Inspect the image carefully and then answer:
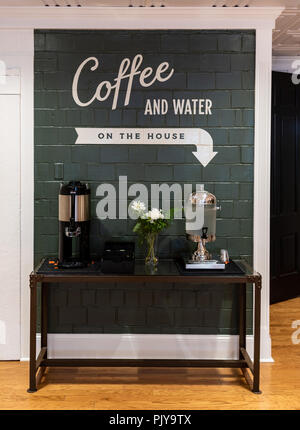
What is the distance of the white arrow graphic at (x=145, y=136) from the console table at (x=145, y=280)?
0.98 m

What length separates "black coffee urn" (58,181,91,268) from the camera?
3611 mm

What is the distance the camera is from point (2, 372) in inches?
147

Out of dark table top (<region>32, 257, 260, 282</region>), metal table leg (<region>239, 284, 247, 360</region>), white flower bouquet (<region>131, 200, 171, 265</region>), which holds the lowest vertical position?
metal table leg (<region>239, 284, 247, 360</region>)

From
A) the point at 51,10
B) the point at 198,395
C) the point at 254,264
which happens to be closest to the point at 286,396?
the point at 198,395

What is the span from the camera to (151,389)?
345 centimetres

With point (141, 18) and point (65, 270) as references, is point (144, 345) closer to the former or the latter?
point (65, 270)

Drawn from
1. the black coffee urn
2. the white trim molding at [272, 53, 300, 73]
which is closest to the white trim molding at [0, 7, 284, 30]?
the black coffee urn

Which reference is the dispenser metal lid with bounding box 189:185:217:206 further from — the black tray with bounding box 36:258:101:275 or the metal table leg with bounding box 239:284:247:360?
the black tray with bounding box 36:258:101:275

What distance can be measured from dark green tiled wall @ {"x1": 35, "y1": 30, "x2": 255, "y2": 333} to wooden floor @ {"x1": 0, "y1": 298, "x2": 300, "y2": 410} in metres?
0.39

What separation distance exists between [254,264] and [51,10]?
2614mm

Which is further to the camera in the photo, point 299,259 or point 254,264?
point 299,259

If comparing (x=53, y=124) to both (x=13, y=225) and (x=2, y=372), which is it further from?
(x=2, y=372)

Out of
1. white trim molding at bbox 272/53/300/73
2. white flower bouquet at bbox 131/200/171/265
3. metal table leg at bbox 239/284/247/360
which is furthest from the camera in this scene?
white trim molding at bbox 272/53/300/73

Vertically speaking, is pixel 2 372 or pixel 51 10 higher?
pixel 51 10
